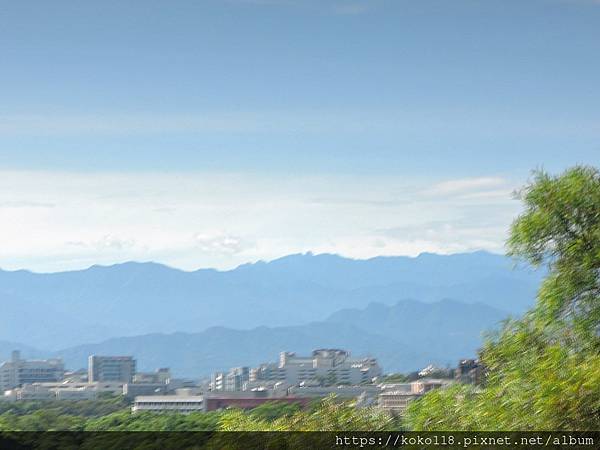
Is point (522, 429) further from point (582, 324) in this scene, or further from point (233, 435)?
point (233, 435)

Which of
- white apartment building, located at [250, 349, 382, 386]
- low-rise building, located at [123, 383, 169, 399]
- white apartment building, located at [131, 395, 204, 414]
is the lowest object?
white apartment building, located at [131, 395, 204, 414]

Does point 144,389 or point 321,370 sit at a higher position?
point 321,370

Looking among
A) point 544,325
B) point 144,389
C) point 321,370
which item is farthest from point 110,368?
point 544,325

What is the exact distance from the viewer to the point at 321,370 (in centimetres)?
8650

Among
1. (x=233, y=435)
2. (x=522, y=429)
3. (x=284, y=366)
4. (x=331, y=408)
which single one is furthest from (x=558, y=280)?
A: (x=284, y=366)

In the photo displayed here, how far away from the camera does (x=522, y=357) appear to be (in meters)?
4.48

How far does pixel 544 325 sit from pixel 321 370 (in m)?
82.8

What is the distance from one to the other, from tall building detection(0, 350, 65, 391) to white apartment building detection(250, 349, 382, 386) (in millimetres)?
19086

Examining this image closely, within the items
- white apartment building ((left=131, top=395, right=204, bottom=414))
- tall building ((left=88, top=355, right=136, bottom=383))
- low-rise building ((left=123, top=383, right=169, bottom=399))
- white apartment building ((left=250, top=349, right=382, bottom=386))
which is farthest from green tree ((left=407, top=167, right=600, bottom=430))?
tall building ((left=88, top=355, right=136, bottom=383))

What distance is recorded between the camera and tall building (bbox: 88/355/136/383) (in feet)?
305

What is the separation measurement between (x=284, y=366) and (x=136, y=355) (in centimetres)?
11204

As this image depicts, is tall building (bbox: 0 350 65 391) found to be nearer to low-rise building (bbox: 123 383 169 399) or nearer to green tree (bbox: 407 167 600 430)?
low-rise building (bbox: 123 383 169 399)

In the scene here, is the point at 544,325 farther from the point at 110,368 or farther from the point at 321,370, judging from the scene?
the point at 110,368

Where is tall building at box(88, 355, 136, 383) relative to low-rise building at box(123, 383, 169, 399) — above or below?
above
